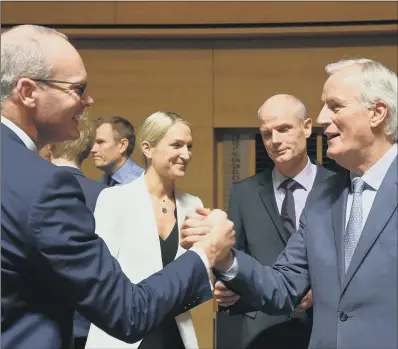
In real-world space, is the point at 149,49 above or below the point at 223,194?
above

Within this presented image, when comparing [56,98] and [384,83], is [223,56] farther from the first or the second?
[56,98]

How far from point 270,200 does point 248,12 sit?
227cm

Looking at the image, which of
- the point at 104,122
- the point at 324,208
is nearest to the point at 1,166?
the point at 324,208

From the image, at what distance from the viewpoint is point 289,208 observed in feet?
10.6

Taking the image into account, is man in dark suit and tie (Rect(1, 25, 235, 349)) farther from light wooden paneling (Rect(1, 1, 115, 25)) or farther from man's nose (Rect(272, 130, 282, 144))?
light wooden paneling (Rect(1, 1, 115, 25))

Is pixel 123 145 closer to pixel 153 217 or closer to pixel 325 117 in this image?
pixel 153 217

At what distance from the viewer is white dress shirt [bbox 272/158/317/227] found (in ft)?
10.7

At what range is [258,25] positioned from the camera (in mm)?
5176

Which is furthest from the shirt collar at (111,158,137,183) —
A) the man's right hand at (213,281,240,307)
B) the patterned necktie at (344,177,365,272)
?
the patterned necktie at (344,177,365,272)

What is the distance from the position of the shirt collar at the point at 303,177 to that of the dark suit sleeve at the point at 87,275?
1.54 meters

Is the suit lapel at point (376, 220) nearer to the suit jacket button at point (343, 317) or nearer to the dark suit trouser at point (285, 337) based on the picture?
the suit jacket button at point (343, 317)

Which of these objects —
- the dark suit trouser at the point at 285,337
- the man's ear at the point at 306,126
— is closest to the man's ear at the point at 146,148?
the man's ear at the point at 306,126

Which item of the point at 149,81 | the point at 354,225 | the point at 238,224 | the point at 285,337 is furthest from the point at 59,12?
the point at 354,225

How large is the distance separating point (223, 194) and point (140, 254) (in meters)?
2.33
